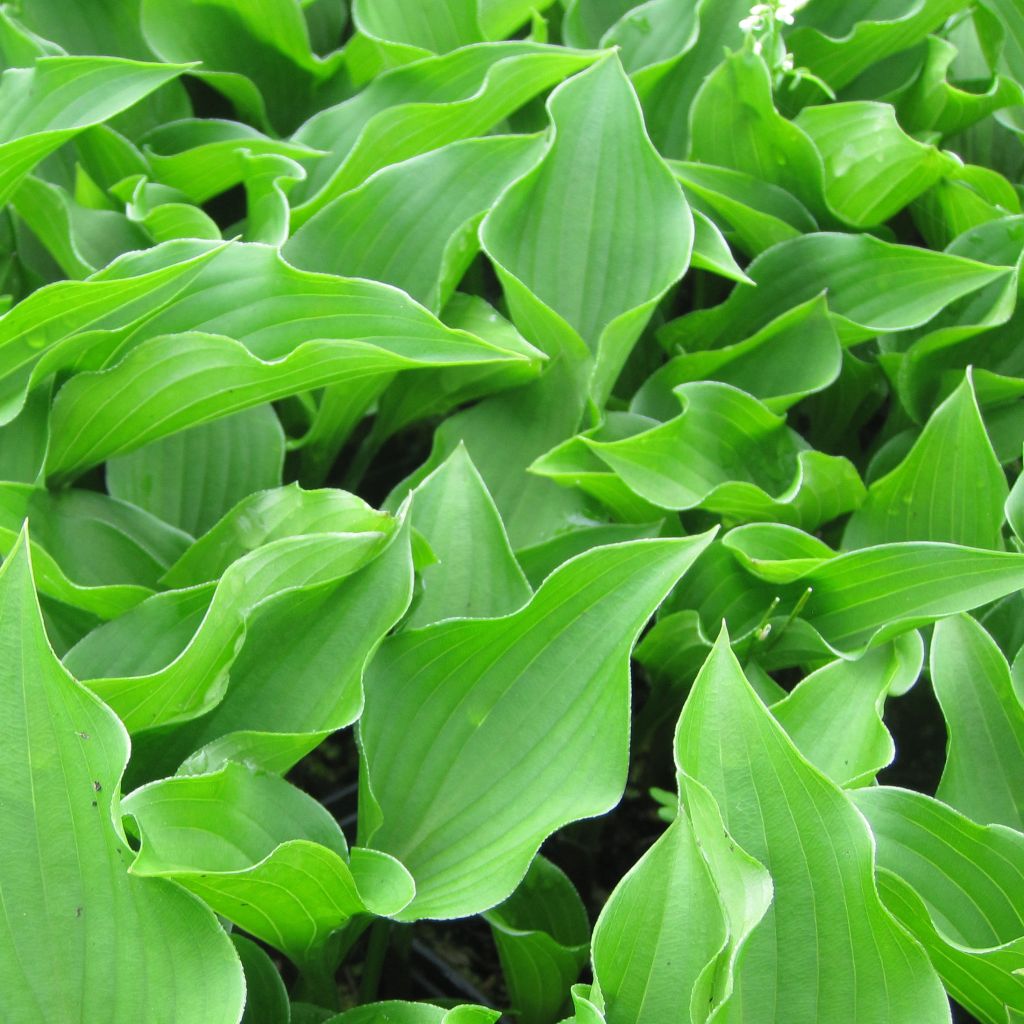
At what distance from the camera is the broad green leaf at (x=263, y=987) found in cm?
97

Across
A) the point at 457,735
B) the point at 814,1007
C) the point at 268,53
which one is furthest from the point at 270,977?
the point at 268,53

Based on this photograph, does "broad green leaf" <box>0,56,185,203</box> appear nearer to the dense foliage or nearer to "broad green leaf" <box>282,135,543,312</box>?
the dense foliage

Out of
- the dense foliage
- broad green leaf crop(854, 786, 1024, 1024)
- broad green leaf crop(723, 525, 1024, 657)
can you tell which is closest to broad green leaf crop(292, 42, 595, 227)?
the dense foliage

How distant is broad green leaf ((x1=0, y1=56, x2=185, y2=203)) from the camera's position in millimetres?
1197

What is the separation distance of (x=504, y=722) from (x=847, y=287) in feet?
2.18

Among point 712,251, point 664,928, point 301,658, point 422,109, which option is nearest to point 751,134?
point 712,251

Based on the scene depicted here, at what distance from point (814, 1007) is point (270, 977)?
44cm

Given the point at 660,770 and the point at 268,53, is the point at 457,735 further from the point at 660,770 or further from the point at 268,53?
the point at 268,53

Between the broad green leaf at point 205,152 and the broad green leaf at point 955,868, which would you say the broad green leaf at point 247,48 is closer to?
the broad green leaf at point 205,152

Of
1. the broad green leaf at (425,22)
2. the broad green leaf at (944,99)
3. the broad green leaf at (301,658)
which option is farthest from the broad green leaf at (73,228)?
the broad green leaf at (944,99)

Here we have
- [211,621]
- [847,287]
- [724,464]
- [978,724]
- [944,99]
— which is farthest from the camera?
Answer: [944,99]

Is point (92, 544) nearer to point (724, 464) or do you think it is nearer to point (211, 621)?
point (211, 621)

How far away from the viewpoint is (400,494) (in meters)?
1.18

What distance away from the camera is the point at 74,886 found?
0.78 metres
